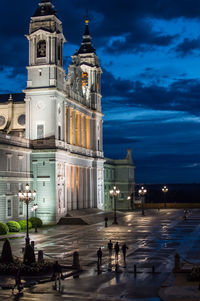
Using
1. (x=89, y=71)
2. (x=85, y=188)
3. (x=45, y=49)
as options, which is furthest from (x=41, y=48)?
(x=85, y=188)

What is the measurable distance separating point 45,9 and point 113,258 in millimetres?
49050

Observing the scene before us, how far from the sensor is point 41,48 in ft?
239

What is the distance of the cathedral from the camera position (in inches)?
2559

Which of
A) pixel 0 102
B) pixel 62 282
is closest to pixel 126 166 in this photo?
pixel 0 102

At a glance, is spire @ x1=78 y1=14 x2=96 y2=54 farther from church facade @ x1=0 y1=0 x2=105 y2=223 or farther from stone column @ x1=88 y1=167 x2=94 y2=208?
stone column @ x1=88 y1=167 x2=94 y2=208

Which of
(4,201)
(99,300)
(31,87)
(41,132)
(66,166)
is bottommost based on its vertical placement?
(99,300)

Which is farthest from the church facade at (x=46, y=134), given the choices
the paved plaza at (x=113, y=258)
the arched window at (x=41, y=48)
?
the paved plaza at (x=113, y=258)

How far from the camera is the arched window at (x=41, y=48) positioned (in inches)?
2862

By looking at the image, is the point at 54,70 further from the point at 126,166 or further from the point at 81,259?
the point at 126,166

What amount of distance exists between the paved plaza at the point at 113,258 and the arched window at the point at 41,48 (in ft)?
92.3

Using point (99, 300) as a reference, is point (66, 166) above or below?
→ above

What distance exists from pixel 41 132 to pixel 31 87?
718 cm

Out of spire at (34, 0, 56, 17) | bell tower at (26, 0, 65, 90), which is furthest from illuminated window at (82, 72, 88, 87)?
spire at (34, 0, 56, 17)

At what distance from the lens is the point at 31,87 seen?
71750 millimetres
